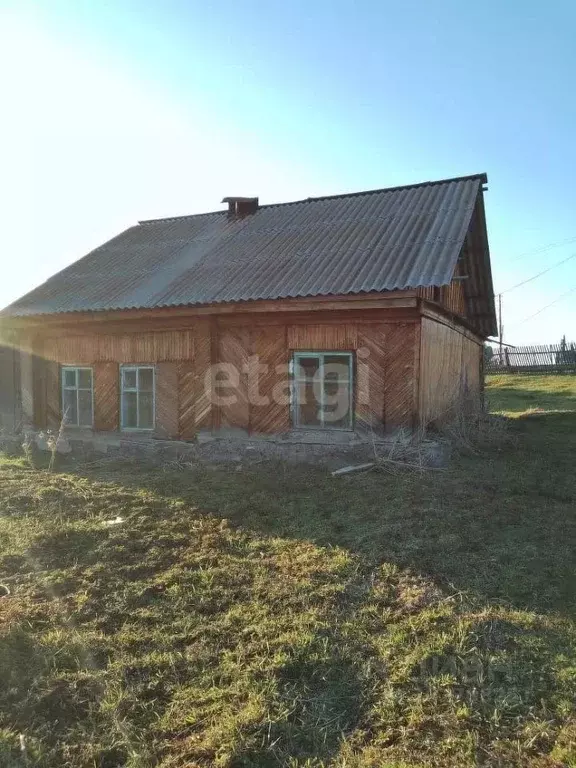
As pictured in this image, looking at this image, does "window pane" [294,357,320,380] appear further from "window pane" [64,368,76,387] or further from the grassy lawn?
"window pane" [64,368,76,387]

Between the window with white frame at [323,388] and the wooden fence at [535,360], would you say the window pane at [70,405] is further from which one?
the wooden fence at [535,360]

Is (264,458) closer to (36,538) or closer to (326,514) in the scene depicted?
(326,514)

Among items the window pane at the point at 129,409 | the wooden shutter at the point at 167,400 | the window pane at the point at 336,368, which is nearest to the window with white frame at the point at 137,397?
the window pane at the point at 129,409

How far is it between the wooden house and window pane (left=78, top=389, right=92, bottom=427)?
27mm

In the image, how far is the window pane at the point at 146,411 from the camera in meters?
12.0

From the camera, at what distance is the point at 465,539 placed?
5637mm

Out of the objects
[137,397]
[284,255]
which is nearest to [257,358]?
[284,255]

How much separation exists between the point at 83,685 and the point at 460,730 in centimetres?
217

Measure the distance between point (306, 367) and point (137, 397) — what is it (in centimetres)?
403

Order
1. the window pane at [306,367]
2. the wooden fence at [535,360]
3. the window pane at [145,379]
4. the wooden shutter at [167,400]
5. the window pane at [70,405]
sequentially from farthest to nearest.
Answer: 1. the wooden fence at [535,360]
2. the window pane at [70,405]
3. the window pane at [145,379]
4. the wooden shutter at [167,400]
5. the window pane at [306,367]

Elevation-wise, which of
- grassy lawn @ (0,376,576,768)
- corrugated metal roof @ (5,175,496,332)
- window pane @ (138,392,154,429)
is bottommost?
grassy lawn @ (0,376,576,768)

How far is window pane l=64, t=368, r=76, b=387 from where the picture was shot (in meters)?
13.0

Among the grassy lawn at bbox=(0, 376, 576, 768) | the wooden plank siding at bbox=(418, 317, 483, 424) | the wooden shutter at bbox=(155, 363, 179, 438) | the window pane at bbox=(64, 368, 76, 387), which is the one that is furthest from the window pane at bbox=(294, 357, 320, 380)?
the window pane at bbox=(64, 368, 76, 387)

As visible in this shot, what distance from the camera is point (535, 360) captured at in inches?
1258
